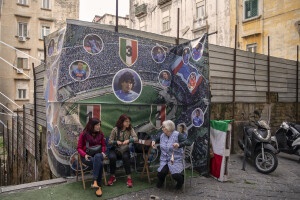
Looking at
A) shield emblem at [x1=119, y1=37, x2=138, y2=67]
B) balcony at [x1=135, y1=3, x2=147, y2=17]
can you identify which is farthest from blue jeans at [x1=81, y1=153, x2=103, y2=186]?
balcony at [x1=135, y1=3, x2=147, y2=17]

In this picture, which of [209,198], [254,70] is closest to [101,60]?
[209,198]

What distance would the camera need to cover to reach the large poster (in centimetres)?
482

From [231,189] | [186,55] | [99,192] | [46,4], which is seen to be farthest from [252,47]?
[46,4]

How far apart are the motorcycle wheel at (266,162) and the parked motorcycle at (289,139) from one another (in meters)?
1.11

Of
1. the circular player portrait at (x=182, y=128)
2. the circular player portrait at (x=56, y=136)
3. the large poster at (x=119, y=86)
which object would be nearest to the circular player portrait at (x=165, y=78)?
the large poster at (x=119, y=86)

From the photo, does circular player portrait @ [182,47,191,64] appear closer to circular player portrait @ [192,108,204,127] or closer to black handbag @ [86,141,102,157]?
circular player portrait @ [192,108,204,127]

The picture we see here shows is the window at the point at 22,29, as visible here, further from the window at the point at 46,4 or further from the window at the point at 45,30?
the window at the point at 46,4

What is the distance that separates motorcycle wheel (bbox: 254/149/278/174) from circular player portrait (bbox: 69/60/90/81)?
4.34 m

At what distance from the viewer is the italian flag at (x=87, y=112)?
16.2 feet

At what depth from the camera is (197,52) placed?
5.27m

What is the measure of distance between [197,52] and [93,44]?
2.23m

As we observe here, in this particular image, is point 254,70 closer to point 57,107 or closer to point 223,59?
point 223,59

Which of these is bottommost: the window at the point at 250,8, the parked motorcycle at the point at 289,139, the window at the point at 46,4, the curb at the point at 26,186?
the curb at the point at 26,186

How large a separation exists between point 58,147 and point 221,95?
4691 millimetres
